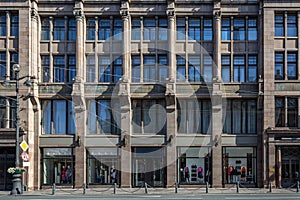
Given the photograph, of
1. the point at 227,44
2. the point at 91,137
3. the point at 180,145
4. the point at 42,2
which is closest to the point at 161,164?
the point at 180,145

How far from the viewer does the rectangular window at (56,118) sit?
45719 millimetres

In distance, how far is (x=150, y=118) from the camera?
45.5 meters

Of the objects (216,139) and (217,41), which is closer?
(216,139)

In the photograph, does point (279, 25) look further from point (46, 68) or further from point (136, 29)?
point (46, 68)

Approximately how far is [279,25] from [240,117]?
26.0ft

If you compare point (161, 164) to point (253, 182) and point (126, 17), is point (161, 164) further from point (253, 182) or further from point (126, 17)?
point (126, 17)

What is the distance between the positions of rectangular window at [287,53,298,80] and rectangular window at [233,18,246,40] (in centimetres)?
394

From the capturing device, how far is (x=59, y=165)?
45500 mm

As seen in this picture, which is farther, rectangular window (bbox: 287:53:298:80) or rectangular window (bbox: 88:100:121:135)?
rectangular window (bbox: 88:100:121:135)

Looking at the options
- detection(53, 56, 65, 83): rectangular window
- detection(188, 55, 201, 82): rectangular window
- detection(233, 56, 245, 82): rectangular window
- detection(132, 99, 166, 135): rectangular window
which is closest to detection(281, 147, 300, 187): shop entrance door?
detection(233, 56, 245, 82): rectangular window

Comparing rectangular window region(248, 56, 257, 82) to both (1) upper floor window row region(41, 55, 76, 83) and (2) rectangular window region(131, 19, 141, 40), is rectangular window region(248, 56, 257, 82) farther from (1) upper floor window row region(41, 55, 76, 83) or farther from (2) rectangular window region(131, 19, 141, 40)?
(1) upper floor window row region(41, 55, 76, 83)

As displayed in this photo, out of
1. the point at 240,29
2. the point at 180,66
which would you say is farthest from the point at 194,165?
the point at 240,29

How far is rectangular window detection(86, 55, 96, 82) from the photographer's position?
150ft

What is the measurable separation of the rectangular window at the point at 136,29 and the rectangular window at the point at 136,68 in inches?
63.1
